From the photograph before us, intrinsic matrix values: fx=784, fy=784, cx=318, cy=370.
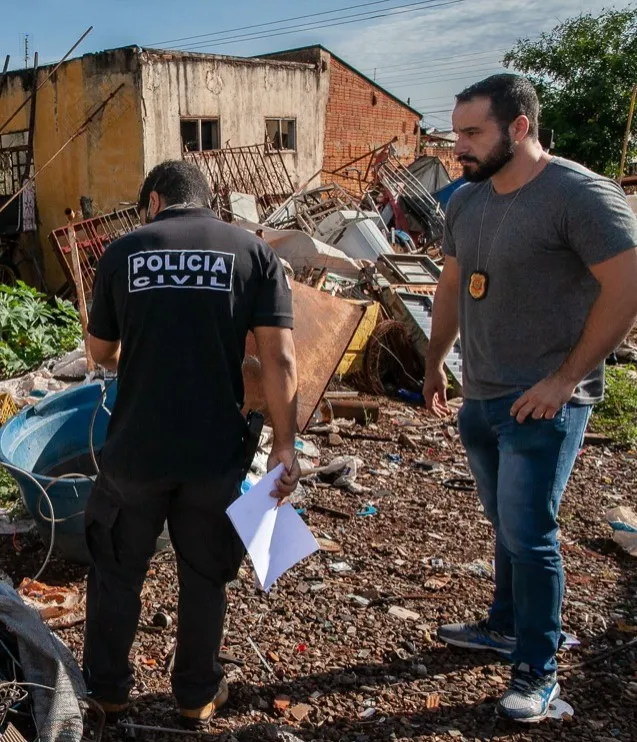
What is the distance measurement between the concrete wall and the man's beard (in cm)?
1081

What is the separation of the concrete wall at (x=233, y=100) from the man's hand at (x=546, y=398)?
11.2 meters

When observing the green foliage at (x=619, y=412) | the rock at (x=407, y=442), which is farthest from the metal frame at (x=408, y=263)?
the rock at (x=407, y=442)

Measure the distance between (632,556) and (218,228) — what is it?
3.11 meters

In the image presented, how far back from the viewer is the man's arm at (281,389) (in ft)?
8.15

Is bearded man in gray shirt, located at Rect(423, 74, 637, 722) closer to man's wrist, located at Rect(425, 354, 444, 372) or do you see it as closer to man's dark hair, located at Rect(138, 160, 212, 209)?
man's wrist, located at Rect(425, 354, 444, 372)

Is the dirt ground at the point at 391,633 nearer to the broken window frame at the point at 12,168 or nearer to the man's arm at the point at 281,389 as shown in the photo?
the man's arm at the point at 281,389

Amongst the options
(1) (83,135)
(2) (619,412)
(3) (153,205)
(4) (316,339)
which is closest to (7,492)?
(4) (316,339)

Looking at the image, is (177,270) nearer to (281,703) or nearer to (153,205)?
(153,205)

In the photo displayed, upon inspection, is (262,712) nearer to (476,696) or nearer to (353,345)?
(476,696)

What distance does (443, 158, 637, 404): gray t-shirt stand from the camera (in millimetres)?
2420

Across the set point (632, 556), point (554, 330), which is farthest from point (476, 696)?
point (632, 556)

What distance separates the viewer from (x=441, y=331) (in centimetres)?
319

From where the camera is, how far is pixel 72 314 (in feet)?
29.0

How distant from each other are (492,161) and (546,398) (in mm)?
792
